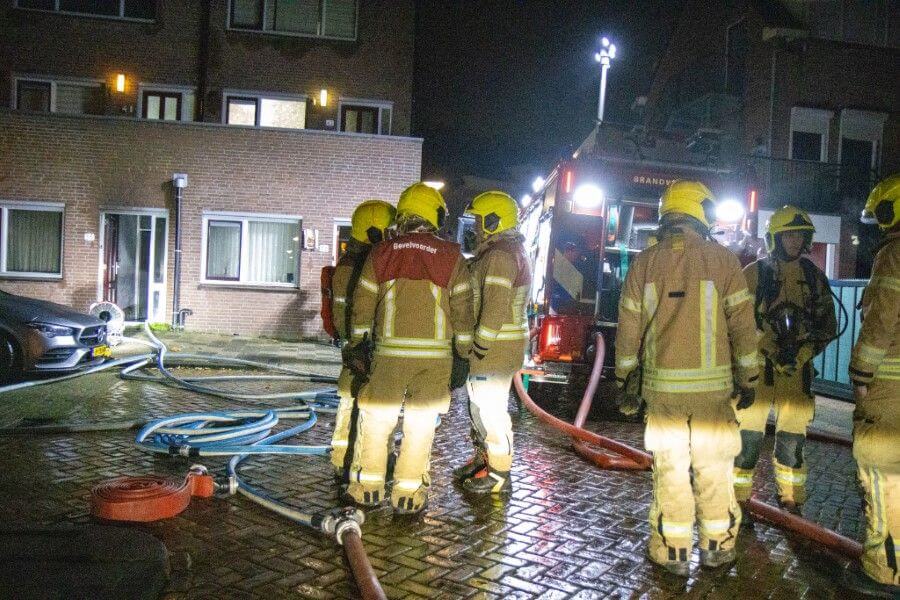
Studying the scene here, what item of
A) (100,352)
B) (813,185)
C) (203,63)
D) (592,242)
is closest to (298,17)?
(203,63)

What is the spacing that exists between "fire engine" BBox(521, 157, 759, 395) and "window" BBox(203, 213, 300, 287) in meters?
8.22

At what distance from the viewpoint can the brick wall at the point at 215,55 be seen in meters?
15.4

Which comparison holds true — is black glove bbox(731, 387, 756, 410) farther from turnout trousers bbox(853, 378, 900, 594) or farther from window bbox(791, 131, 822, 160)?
window bbox(791, 131, 822, 160)

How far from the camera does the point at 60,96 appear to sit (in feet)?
51.1

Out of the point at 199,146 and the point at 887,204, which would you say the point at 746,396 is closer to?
the point at 887,204

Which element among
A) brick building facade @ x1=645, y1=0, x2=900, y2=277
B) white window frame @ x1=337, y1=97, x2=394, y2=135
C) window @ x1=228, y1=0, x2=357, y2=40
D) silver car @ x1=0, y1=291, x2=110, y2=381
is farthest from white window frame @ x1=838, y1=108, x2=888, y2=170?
silver car @ x1=0, y1=291, x2=110, y2=381

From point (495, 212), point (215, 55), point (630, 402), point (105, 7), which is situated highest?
point (105, 7)

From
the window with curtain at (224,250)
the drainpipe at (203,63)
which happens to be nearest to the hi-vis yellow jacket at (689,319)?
the window with curtain at (224,250)

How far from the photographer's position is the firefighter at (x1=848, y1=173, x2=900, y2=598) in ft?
10.7

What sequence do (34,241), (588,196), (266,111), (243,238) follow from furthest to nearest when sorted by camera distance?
(266,111), (243,238), (34,241), (588,196)

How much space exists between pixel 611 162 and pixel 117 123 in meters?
11.2

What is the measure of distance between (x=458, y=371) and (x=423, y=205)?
1060 millimetres

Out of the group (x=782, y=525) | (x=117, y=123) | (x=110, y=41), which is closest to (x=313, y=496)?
(x=782, y=525)

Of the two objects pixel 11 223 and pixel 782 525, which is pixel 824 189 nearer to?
pixel 782 525
